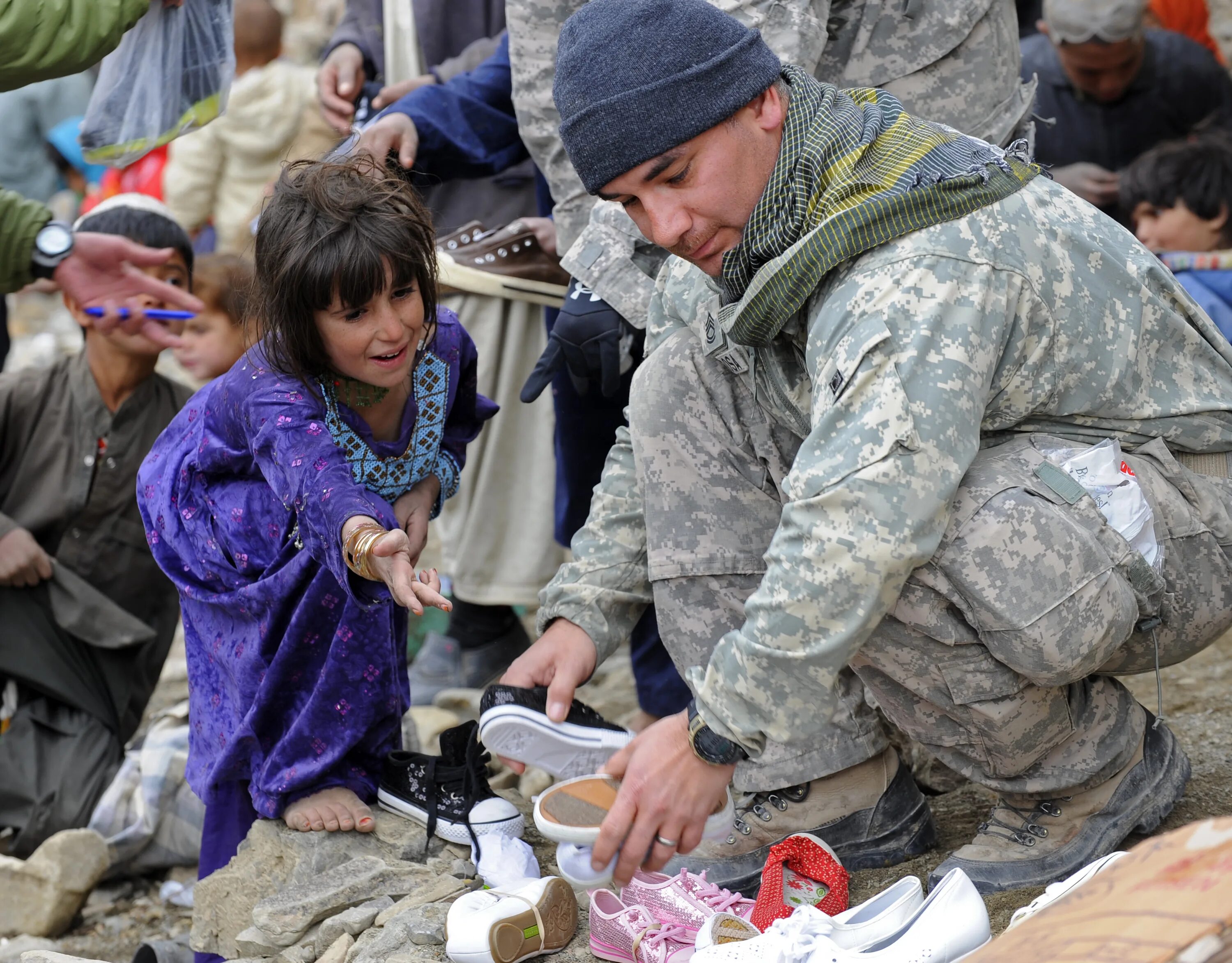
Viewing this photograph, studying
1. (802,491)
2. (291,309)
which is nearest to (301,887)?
(291,309)

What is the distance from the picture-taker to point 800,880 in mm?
1928

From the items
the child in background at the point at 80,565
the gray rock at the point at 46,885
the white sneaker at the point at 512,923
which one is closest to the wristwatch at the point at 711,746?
the white sneaker at the point at 512,923

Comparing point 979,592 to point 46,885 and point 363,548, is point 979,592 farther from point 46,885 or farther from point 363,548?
point 46,885

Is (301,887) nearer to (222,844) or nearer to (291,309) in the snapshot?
(222,844)

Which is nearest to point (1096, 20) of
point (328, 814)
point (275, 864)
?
point (328, 814)

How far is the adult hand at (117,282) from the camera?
319cm

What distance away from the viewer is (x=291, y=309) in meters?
2.21

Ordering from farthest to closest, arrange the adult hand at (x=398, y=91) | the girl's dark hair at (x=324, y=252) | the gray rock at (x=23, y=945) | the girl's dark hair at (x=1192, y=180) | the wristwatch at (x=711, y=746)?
the girl's dark hair at (x=1192, y=180), the adult hand at (x=398, y=91), the gray rock at (x=23, y=945), the girl's dark hair at (x=324, y=252), the wristwatch at (x=711, y=746)

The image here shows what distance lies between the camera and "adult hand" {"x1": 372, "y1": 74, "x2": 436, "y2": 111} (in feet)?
10.5

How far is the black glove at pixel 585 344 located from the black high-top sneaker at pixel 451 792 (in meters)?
0.66

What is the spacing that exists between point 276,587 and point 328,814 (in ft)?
1.35

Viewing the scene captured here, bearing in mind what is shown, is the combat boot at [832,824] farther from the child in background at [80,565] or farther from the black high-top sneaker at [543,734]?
the child in background at [80,565]

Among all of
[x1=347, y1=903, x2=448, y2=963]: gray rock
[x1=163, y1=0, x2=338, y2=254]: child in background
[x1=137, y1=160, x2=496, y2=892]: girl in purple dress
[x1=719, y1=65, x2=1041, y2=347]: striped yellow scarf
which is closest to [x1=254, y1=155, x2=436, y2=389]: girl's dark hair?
[x1=137, y1=160, x2=496, y2=892]: girl in purple dress

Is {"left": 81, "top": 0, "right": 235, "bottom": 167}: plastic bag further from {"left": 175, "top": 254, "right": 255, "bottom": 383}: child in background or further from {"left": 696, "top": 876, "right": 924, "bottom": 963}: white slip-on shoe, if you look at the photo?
{"left": 696, "top": 876, "right": 924, "bottom": 963}: white slip-on shoe
